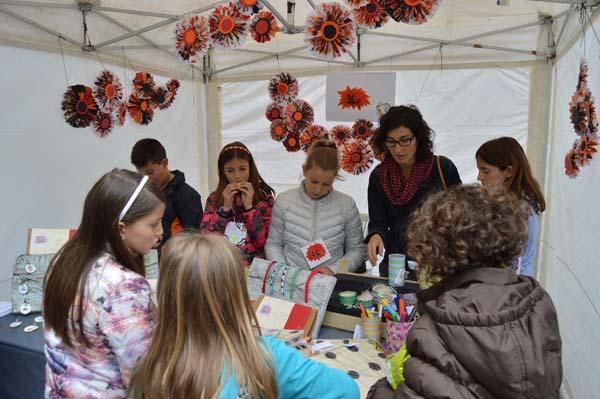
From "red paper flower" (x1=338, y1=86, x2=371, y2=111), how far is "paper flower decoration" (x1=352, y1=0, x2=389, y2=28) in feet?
4.97

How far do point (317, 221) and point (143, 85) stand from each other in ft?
9.02

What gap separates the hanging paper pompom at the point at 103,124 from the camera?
350cm

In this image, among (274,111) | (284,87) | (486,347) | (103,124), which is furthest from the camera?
(274,111)

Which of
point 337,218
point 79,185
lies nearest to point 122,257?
point 337,218

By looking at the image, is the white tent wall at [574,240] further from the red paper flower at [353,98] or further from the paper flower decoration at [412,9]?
the red paper flower at [353,98]

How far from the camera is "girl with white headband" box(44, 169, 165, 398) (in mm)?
956

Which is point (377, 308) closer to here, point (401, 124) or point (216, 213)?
point (401, 124)

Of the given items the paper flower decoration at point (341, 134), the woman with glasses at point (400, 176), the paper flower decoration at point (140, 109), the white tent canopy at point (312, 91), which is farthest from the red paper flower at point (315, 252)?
the paper flower decoration at point (140, 109)

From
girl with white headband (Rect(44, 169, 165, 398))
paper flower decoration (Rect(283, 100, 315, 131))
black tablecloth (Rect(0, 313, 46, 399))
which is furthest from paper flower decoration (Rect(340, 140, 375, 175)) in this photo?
girl with white headband (Rect(44, 169, 165, 398))

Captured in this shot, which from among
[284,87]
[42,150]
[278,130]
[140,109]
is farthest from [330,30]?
[140,109]

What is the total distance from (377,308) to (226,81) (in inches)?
145

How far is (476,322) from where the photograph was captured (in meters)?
0.73

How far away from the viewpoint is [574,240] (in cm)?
227

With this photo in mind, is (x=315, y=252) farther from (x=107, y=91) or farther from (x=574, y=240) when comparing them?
(x=107, y=91)
